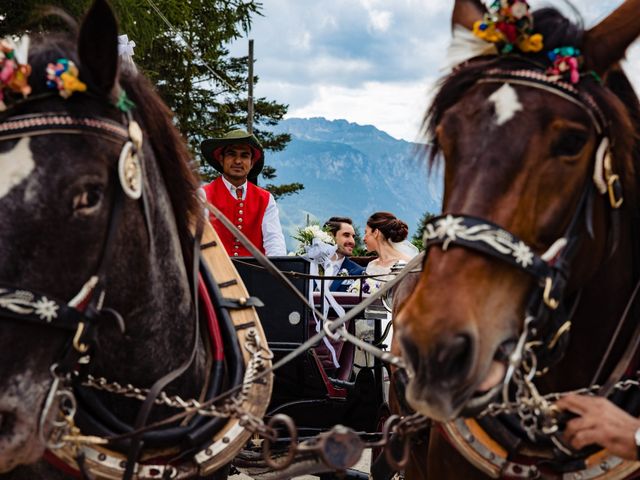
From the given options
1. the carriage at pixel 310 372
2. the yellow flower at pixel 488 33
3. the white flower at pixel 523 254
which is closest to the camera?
the white flower at pixel 523 254

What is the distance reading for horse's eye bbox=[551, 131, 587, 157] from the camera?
2.04 m

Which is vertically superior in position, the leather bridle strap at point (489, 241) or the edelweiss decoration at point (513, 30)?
the edelweiss decoration at point (513, 30)

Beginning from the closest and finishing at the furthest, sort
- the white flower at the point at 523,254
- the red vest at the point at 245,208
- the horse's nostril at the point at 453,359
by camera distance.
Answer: the horse's nostril at the point at 453,359, the white flower at the point at 523,254, the red vest at the point at 245,208

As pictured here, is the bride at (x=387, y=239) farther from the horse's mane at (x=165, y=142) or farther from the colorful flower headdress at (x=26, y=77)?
the colorful flower headdress at (x=26, y=77)

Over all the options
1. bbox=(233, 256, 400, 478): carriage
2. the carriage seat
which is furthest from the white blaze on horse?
the carriage seat

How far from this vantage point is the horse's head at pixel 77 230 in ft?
6.75

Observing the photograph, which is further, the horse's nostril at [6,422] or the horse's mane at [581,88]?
the horse's mane at [581,88]

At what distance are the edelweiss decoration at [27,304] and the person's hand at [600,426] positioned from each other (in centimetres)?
145

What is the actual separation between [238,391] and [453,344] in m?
1.13

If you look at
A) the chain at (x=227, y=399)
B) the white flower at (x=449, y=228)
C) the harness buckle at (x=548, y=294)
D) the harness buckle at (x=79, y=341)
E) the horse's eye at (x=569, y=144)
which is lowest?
the chain at (x=227, y=399)

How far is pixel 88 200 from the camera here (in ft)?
7.16

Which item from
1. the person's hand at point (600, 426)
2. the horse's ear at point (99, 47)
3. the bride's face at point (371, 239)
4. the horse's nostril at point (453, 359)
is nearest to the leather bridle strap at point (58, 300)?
the horse's ear at point (99, 47)

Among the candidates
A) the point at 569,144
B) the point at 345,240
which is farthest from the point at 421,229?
the point at 569,144

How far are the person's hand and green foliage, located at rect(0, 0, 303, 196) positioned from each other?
1712mm
